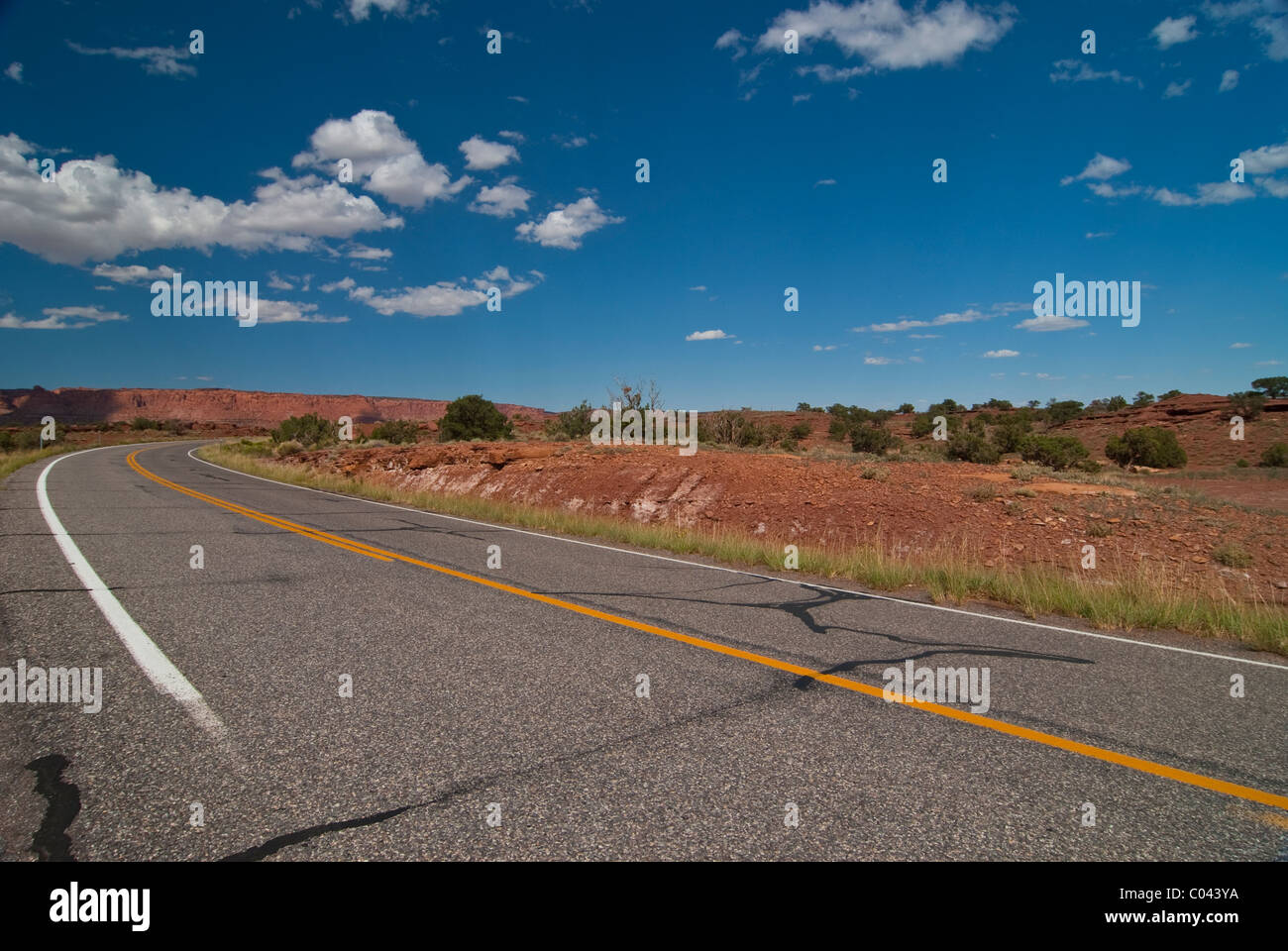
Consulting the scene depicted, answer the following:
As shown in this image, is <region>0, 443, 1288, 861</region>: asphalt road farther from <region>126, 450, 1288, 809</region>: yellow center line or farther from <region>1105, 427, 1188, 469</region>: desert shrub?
<region>1105, 427, 1188, 469</region>: desert shrub

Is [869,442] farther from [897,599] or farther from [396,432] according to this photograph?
[396,432]

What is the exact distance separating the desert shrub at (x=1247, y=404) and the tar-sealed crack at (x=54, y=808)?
57383 millimetres

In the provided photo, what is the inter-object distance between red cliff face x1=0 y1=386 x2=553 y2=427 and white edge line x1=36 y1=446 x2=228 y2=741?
417 feet

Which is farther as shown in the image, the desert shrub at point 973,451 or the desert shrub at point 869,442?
the desert shrub at point 869,442

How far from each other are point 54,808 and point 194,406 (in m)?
181

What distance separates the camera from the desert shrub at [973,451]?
27.1m

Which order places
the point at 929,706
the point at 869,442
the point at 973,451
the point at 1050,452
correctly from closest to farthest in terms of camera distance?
the point at 929,706, the point at 1050,452, the point at 973,451, the point at 869,442

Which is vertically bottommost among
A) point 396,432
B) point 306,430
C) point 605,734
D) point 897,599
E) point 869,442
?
point 897,599

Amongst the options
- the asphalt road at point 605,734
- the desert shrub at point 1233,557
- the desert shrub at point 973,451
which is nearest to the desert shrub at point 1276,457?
the desert shrub at point 973,451

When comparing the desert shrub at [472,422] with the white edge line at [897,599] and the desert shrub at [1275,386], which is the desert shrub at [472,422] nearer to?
the white edge line at [897,599]

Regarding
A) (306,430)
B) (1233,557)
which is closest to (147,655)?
(1233,557)

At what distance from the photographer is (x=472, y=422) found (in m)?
37.5
